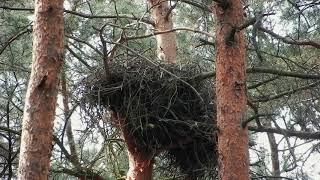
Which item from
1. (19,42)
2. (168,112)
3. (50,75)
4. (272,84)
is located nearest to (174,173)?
(168,112)

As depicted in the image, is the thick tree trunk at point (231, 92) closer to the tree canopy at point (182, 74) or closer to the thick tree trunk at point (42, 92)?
the tree canopy at point (182, 74)

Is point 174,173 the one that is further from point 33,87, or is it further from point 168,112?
point 33,87

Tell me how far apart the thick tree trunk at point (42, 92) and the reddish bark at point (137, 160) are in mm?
1311

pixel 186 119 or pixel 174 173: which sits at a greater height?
pixel 186 119

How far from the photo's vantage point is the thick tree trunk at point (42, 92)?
3.87 metres

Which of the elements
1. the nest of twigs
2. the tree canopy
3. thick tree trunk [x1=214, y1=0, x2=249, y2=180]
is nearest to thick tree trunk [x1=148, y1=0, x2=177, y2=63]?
the tree canopy

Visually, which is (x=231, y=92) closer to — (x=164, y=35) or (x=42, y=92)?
(x=42, y=92)

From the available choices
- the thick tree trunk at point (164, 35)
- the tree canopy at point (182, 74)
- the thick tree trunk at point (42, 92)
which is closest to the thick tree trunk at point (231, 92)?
the tree canopy at point (182, 74)

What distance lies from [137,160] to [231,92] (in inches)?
59.5

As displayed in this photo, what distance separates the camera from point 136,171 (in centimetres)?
542

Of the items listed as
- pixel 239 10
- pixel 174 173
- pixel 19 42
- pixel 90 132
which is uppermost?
pixel 19 42

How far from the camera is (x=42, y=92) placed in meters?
4.05

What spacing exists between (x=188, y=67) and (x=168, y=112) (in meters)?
0.48

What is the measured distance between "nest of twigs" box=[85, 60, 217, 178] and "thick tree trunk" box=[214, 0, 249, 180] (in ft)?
1.72
